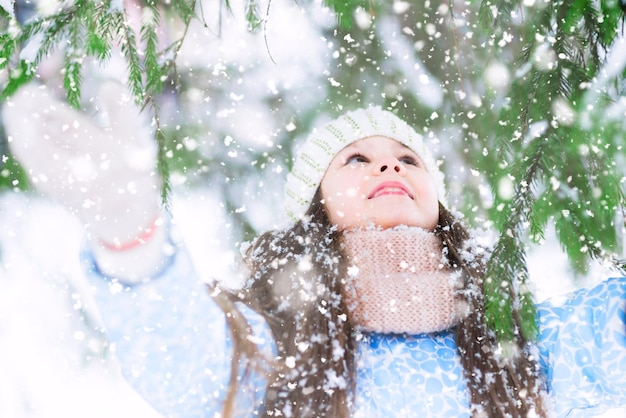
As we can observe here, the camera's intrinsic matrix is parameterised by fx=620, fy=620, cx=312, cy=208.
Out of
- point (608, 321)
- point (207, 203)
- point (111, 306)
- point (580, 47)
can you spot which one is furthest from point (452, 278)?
point (207, 203)

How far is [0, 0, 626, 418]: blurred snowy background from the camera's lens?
1.94 metres

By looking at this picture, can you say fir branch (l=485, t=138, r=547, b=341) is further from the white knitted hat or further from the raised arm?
the white knitted hat

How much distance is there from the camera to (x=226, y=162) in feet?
7.61

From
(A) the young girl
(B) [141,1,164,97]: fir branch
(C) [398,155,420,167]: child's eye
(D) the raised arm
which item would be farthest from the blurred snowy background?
(B) [141,1,164,97]: fir branch

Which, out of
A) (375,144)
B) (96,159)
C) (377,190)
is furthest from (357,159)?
Answer: (96,159)

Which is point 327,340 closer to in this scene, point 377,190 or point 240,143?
point 377,190

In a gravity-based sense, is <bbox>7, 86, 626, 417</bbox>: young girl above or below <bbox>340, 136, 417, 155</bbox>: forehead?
below

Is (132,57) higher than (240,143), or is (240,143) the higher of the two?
(240,143)

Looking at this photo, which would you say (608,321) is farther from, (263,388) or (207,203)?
(207,203)

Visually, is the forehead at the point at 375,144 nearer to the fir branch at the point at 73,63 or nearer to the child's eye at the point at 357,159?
the child's eye at the point at 357,159

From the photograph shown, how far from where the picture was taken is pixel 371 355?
1.47 m

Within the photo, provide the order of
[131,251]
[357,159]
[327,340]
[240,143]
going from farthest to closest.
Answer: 1. [240,143]
2. [357,159]
3. [327,340]
4. [131,251]

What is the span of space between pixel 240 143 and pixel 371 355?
1139 millimetres

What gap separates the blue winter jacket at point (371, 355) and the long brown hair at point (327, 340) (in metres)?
0.04
